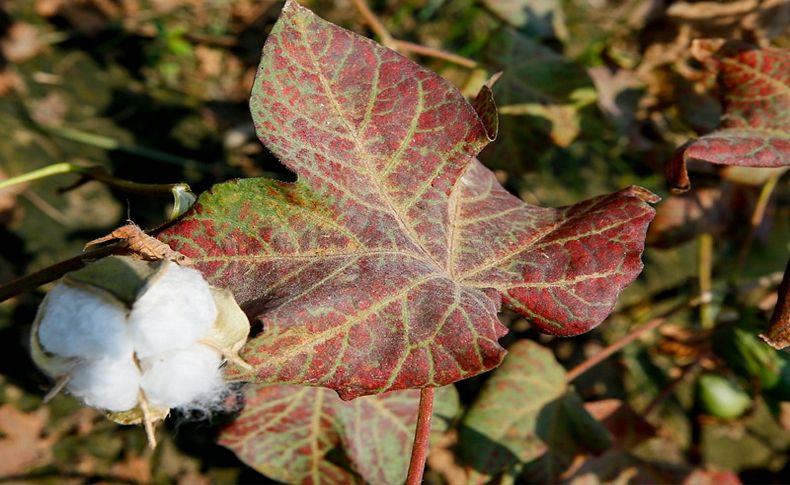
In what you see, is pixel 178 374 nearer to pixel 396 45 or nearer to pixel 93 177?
pixel 93 177

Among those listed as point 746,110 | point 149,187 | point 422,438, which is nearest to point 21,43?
point 149,187

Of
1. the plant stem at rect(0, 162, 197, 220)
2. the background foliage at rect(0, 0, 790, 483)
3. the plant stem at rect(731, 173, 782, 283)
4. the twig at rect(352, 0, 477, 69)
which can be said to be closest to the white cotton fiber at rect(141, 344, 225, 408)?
the plant stem at rect(0, 162, 197, 220)

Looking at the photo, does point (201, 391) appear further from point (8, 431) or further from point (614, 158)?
point (614, 158)

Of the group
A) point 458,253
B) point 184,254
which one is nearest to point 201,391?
point 184,254

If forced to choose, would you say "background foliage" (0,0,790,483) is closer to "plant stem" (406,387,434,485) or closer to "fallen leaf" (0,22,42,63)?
"fallen leaf" (0,22,42,63)

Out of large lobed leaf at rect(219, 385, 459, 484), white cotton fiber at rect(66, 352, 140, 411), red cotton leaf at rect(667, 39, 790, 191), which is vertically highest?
red cotton leaf at rect(667, 39, 790, 191)

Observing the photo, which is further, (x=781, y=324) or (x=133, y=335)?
(x=781, y=324)
